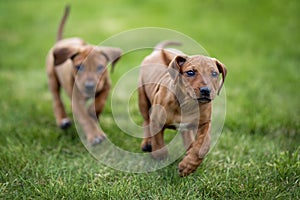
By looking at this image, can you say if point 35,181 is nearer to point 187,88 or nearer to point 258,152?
point 187,88

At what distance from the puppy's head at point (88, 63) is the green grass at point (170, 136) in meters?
0.64

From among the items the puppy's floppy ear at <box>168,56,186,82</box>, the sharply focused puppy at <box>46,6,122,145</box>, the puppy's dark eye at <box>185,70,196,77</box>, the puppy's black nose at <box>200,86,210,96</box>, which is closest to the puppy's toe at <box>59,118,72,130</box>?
the sharply focused puppy at <box>46,6,122,145</box>

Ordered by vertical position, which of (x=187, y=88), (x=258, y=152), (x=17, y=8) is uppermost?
(x=187, y=88)

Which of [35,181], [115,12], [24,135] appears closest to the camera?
[35,181]

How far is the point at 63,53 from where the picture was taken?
210 inches

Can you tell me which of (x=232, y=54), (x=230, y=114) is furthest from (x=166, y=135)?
(x=232, y=54)

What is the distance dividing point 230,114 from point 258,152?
1.27 metres

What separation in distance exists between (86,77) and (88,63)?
0.59 ft

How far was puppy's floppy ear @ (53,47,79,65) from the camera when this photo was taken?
531cm

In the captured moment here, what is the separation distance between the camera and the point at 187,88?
12.2 feet

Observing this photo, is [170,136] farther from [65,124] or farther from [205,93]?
[205,93]

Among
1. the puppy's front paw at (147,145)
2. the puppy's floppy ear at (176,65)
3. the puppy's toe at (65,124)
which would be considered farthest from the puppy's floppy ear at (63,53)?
the puppy's floppy ear at (176,65)

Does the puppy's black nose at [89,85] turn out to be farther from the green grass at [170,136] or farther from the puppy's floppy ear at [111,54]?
the green grass at [170,136]

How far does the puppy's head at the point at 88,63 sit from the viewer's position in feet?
17.2
